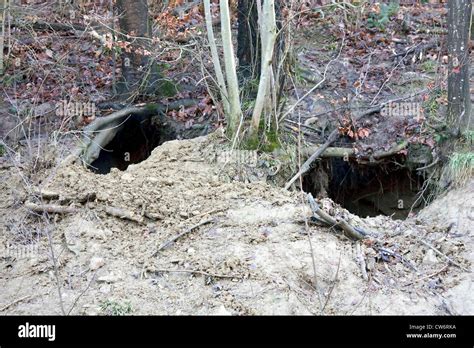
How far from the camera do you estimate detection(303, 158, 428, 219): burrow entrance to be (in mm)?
10242

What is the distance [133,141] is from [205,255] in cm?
453

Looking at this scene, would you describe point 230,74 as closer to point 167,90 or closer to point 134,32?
point 167,90

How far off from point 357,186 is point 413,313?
15.4ft

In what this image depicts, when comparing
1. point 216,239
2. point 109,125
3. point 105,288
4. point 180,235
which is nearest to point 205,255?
point 216,239

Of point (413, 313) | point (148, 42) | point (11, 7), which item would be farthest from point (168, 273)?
point (11, 7)

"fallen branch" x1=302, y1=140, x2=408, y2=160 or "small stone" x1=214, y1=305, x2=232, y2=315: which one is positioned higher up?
"fallen branch" x1=302, y1=140, x2=408, y2=160

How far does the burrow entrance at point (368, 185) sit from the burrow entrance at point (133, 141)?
2.35 meters

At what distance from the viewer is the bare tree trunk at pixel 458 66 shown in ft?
28.6

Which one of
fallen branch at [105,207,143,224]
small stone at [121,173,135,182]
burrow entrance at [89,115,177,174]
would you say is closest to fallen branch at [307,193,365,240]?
fallen branch at [105,207,143,224]

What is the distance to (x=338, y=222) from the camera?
719 centimetres

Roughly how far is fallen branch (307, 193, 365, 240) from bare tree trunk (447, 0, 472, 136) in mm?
2654

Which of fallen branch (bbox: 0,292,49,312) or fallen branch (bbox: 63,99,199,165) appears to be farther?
fallen branch (bbox: 63,99,199,165)

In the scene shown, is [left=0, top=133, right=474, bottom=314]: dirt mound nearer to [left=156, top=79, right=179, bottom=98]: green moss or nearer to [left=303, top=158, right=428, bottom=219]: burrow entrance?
[left=303, top=158, right=428, bottom=219]: burrow entrance
